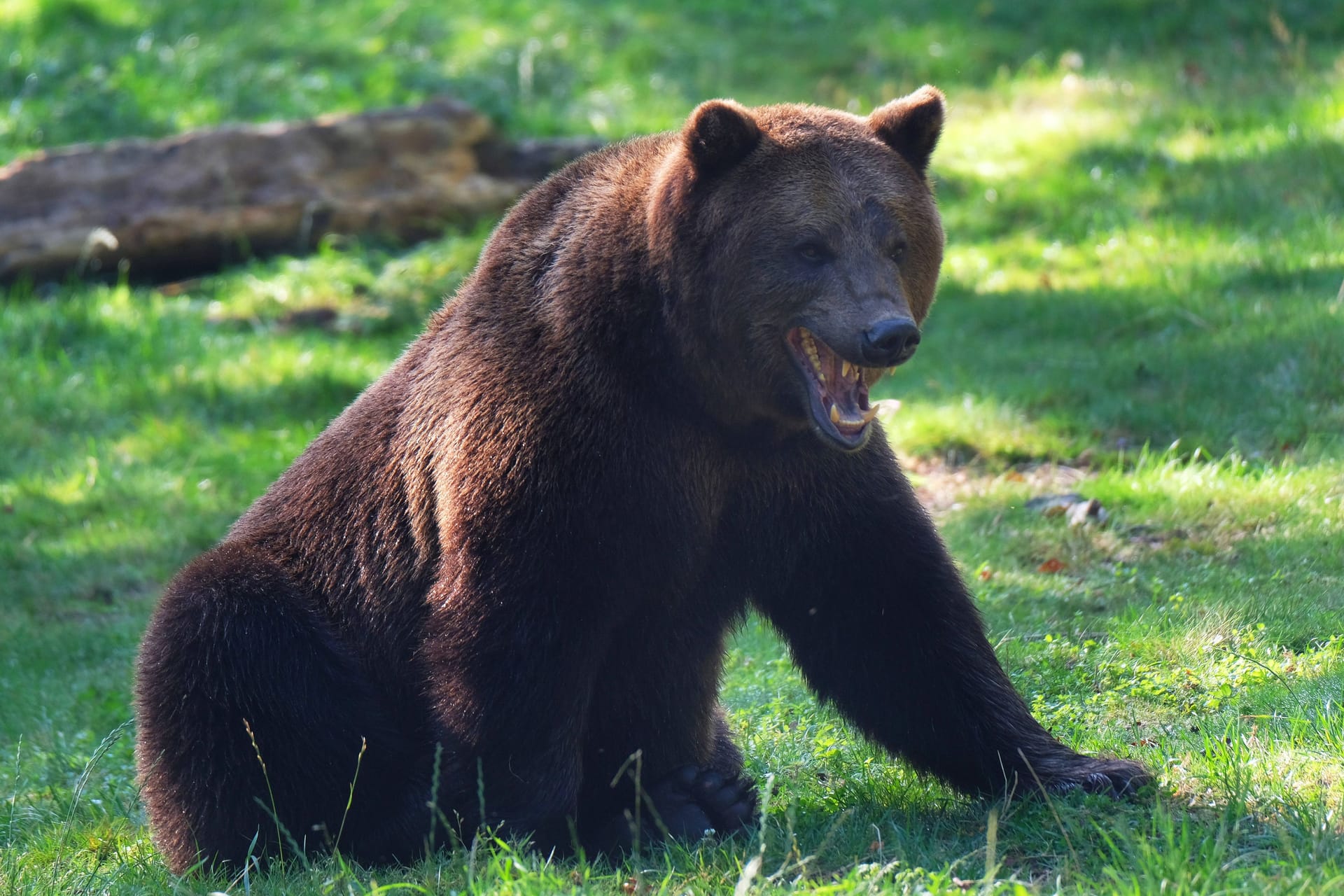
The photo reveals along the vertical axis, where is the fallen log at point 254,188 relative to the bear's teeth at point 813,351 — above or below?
below

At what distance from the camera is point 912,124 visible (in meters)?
4.50

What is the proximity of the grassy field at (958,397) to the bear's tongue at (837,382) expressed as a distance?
107 centimetres

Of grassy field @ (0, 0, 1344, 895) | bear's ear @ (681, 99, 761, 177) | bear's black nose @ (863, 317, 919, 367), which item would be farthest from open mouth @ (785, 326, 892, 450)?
grassy field @ (0, 0, 1344, 895)

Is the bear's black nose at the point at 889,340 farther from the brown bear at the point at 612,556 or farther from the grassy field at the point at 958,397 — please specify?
the grassy field at the point at 958,397

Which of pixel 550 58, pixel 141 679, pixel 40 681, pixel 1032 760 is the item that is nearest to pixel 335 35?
pixel 550 58

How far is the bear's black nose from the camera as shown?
3.94 m

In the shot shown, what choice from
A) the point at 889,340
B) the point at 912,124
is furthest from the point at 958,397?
the point at 889,340

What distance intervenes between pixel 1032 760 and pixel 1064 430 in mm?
3740

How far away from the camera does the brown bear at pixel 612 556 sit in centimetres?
414

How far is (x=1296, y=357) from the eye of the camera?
7527mm

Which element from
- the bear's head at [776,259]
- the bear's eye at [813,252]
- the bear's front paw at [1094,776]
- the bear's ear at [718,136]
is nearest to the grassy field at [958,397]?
the bear's front paw at [1094,776]

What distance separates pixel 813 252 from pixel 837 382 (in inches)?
15.6

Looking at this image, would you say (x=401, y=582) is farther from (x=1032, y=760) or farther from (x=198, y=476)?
(x=198, y=476)

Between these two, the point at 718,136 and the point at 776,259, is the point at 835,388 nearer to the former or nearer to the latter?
the point at 776,259
